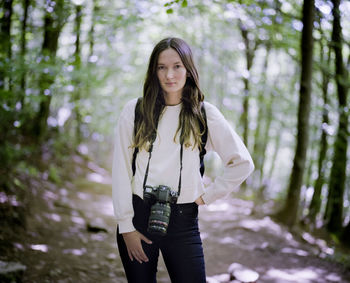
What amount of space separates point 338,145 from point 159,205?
19.8 feet

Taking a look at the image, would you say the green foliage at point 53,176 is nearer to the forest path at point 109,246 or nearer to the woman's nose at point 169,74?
the forest path at point 109,246

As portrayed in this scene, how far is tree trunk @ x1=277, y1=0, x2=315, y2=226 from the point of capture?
19.8ft

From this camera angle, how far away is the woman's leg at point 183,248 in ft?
5.87

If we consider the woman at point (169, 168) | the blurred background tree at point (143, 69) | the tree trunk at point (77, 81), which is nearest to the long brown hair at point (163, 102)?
the woman at point (169, 168)

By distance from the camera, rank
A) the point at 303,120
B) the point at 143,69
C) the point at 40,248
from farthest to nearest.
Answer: the point at 143,69 → the point at 303,120 → the point at 40,248

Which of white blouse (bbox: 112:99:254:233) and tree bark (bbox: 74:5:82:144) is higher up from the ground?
tree bark (bbox: 74:5:82:144)

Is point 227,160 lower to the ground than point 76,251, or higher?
higher

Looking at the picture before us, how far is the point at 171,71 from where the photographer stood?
1.95 metres

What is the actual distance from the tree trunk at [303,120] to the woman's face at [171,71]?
4.97 meters

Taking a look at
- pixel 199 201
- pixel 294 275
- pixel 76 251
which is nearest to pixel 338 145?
pixel 294 275

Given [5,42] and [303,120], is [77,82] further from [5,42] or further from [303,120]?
[303,120]

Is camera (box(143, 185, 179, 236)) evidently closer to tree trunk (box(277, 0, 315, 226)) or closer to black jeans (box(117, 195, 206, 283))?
black jeans (box(117, 195, 206, 283))

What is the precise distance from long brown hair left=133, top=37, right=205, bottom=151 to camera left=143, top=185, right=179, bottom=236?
0.94 ft

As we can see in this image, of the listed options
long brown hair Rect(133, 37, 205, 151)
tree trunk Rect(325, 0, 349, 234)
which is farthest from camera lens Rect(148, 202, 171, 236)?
tree trunk Rect(325, 0, 349, 234)
